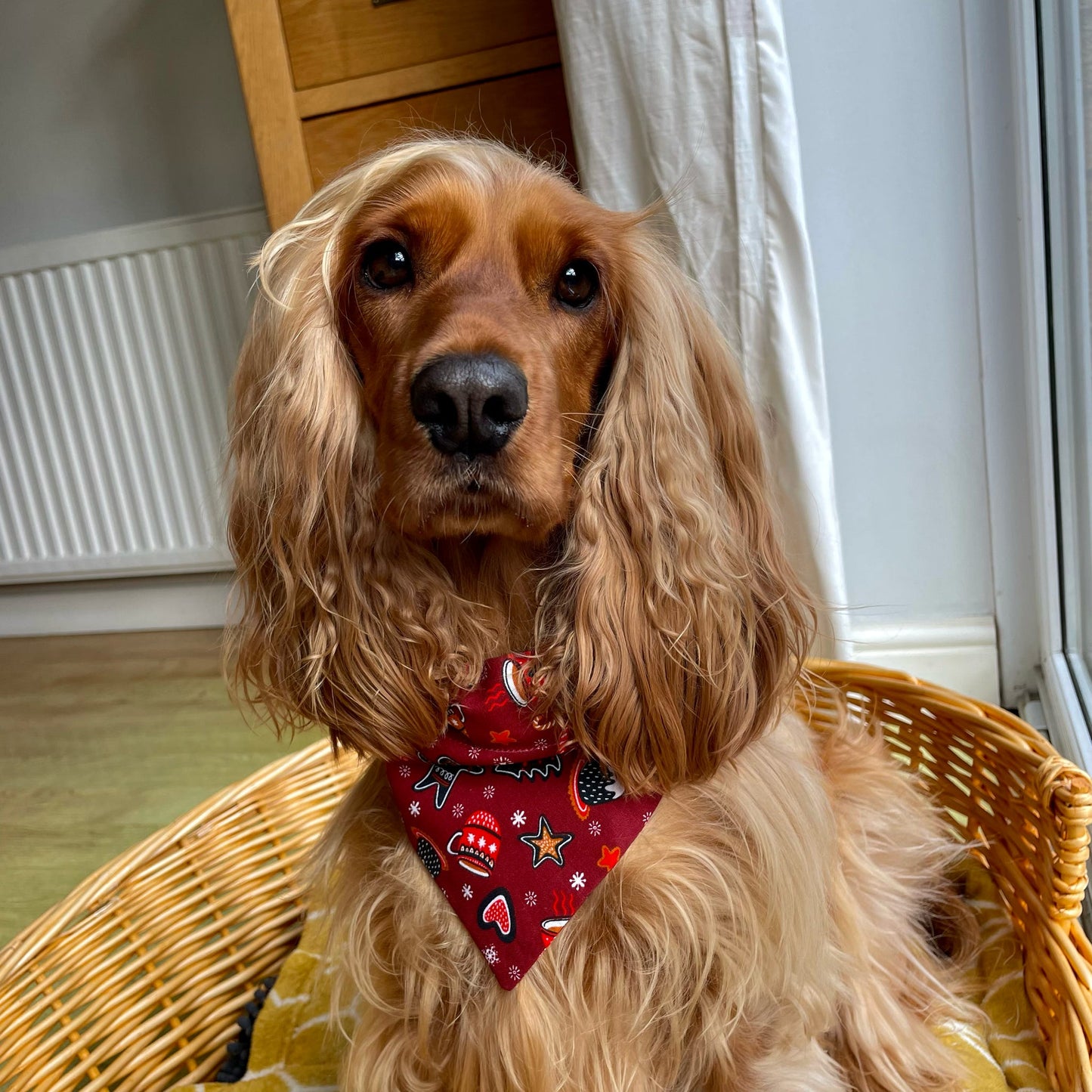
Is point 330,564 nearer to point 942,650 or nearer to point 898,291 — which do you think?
point 898,291

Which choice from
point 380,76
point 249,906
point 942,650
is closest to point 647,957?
point 249,906

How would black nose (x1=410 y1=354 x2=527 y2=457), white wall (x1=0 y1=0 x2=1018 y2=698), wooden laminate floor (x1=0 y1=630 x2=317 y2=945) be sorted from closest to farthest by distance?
black nose (x1=410 y1=354 x2=527 y2=457) → white wall (x1=0 y1=0 x2=1018 y2=698) → wooden laminate floor (x1=0 y1=630 x2=317 y2=945)

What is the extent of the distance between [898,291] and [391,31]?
43.9 inches

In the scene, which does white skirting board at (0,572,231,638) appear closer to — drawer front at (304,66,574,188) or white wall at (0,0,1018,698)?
drawer front at (304,66,574,188)

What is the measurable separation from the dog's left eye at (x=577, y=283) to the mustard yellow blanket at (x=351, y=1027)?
864mm

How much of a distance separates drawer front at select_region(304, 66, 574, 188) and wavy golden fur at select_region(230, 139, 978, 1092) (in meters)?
0.88

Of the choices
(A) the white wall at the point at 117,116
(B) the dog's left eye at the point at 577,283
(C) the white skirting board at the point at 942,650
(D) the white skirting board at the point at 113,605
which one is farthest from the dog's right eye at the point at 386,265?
(D) the white skirting board at the point at 113,605

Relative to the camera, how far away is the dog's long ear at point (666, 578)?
3.11 ft

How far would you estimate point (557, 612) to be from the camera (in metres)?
0.99

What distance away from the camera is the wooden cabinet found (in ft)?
5.99

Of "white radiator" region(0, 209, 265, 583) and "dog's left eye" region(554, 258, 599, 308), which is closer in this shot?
"dog's left eye" region(554, 258, 599, 308)

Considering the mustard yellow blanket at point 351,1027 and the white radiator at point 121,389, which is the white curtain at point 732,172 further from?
the white radiator at point 121,389

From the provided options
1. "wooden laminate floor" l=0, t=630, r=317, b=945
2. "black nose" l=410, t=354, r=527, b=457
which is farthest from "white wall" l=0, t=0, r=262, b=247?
"black nose" l=410, t=354, r=527, b=457

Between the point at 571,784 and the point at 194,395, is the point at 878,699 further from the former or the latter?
the point at 194,395
